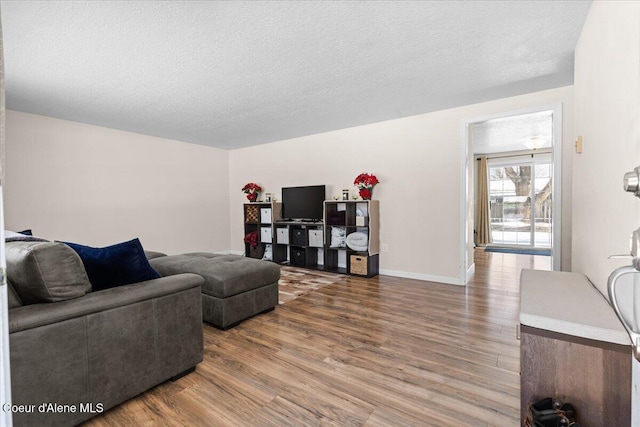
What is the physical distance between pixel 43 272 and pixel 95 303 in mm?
270

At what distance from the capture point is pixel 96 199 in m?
4.65

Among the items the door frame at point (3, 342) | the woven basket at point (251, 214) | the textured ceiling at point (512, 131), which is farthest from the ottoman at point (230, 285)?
the textured ceiling at point (512, 131)

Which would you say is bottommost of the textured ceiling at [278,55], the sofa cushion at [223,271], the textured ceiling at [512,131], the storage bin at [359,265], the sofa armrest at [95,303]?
the storage bin at [359,265]

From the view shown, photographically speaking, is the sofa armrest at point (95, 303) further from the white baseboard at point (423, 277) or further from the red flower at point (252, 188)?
the red flower at point (252, 188)

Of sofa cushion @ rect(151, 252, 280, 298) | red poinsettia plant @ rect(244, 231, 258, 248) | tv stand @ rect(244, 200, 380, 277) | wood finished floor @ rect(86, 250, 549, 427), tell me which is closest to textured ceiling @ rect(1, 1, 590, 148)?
tv stand @ rect(244, 200, 380, 277)

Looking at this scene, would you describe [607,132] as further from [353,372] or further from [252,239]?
[252,239]

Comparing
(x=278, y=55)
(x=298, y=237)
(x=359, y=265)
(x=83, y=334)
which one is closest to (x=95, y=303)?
(x=83, y=334)

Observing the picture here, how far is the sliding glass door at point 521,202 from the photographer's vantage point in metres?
7.11

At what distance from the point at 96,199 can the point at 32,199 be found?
0.75 meters

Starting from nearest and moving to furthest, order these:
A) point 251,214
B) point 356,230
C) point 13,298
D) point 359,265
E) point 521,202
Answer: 1. point 13,298
2. point 359,265
3. point 356,230
4. point 251,214
5. point 521,202

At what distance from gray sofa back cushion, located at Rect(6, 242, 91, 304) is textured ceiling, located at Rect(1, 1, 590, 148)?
61.1 inches

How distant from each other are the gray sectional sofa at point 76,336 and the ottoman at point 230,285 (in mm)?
788

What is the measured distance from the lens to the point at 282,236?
5445 mm

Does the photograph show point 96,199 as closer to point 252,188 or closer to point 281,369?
point 252,188
